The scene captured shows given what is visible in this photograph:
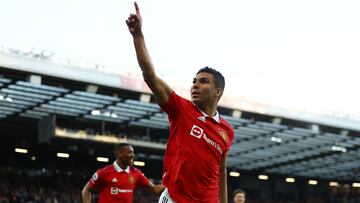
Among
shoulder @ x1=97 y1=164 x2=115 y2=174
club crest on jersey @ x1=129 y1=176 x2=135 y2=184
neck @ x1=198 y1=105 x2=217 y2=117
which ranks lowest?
club crest on jersey @ x1=129 y1=176 x2=135 y2=184

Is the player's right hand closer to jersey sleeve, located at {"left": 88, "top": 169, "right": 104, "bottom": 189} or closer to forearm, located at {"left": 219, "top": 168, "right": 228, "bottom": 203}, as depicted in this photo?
forearm, located at {"left": 219, "top": 168, "right": 228, "bottom": 203}

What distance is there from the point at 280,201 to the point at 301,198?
2.64 metres

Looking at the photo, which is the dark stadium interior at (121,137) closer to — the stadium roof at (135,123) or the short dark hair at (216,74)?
the stadium roof at (135,123)

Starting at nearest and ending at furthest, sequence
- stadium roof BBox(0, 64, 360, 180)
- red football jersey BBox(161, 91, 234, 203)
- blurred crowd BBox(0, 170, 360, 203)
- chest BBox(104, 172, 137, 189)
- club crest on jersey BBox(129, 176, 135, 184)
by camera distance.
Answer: red football jersey BBox(161, 91, 234, 203) < chest BBox(104, 172, 137, 189) < club crest on jersey BBox(129, 176, 135, 184) < stadium roof BBox(0, 64, 360, 180) < blurred crowd BBox(0, 170, 360, 203)

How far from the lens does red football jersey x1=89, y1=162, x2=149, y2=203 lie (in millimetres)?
8992

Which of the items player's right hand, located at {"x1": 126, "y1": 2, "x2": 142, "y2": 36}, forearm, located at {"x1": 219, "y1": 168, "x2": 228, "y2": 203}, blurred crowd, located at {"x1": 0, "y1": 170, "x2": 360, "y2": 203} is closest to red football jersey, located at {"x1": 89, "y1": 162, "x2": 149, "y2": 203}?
forearm, located at {"x1": 219, "y1": 168, "x2": 228, "y2": 203}

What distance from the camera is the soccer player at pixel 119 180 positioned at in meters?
8.99

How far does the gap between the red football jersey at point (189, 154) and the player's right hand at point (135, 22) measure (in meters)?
0.60

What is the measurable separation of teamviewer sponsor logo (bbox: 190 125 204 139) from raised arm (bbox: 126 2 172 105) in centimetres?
39

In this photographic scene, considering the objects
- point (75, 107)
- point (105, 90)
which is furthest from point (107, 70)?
point (75, 107)

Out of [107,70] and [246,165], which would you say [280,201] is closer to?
[246,165]

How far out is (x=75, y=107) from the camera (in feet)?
82.4

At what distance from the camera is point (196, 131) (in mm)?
4535

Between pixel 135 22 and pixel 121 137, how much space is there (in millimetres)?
24025
